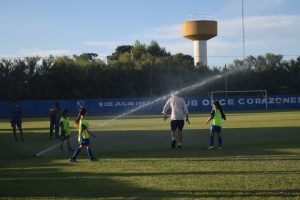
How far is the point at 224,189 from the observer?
10875mm

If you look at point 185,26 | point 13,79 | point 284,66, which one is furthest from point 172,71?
point 13,79

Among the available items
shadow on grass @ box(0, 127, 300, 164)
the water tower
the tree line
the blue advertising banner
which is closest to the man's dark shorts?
shadow on grass @ box(0, 127, 300, 164)

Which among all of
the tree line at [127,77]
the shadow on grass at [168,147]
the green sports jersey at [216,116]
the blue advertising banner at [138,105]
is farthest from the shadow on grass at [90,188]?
the tree line at [127,77]

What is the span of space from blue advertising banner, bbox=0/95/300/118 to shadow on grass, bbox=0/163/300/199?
52591 millimetres

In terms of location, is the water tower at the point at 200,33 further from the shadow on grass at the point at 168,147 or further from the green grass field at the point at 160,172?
the green grass field at the point at 160,172

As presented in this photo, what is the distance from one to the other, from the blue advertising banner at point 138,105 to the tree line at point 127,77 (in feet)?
26.8

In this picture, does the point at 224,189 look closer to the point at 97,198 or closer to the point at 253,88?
the point at 97,198

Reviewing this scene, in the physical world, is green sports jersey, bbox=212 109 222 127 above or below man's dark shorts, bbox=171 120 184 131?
above

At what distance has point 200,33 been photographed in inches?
3499

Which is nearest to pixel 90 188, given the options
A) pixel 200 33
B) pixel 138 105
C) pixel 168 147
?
pixel 168 147

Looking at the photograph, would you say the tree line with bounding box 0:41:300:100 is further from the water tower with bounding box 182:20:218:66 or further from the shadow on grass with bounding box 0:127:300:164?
the shadow on grass with bounding box 0:127:300:164

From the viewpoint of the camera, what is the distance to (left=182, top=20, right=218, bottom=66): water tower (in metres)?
88.6

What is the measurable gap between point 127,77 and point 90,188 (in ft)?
227

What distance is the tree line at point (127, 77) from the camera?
76.9 m
